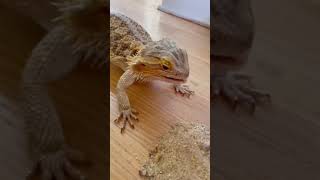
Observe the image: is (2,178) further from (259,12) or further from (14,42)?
(259,12)

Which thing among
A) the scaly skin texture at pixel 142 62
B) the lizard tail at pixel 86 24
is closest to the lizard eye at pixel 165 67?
the scaly skin texture at pixel 142 62

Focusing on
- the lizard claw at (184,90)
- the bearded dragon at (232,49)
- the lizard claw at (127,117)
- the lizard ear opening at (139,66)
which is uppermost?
the bearded dragon at (232,49)

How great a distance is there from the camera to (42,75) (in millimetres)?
575

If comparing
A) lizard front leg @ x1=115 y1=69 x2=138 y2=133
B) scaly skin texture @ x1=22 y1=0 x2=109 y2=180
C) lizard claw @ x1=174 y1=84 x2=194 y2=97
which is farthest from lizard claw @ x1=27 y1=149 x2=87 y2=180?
lizard claw @ x1=174 y1=84 x2=194 y2=97

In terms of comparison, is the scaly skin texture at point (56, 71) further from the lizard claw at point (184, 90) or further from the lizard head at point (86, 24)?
the lizard claw at point (184, 90)

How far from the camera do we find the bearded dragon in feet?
2.01

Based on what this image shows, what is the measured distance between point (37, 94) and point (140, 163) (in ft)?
0.55

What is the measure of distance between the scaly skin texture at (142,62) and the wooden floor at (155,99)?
14mm

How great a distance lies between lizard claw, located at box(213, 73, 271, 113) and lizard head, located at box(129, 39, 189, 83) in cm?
6

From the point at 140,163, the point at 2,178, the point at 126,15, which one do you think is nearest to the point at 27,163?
the point at 2,178

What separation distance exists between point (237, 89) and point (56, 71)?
0.88ft

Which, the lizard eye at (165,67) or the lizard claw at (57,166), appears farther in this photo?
the lizard eye at (165,67)

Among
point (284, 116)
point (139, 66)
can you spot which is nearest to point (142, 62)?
point (139, 66)

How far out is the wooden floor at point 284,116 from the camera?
528mm
